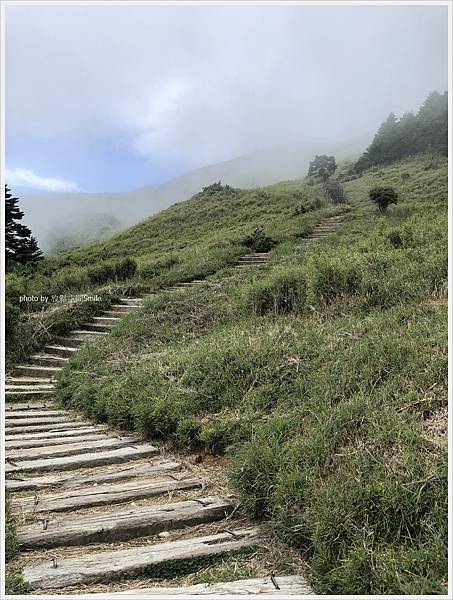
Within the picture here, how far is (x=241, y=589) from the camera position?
2.18 meters

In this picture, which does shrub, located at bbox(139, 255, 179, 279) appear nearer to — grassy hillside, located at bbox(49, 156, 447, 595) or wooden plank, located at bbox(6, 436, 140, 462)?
grassy hillside, located at bbox(49, 156, 447, 595)

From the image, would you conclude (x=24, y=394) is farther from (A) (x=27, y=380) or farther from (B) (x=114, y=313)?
(B) (x=114, y=313)

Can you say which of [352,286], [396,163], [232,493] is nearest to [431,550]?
[232,493]

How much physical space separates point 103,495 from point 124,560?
32.8 inches

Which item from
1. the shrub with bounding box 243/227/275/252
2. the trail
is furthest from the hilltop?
the shrub with bounding box 243/227/275/252

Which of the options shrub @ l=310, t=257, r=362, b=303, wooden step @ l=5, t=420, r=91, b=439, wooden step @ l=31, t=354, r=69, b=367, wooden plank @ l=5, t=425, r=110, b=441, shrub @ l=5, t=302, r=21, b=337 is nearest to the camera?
wooden plank @ l=5, t=425, r=110, b=441

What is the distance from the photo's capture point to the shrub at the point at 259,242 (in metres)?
14.2

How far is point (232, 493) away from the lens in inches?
129

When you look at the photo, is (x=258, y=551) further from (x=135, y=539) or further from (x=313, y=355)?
(x=313, y=355)

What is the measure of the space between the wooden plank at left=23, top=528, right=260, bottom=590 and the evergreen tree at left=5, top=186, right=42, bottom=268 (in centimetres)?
1541

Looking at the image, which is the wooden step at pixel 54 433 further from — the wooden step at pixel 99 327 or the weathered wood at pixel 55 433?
the wooden step at pixel 99 327

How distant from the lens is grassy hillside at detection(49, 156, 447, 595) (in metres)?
2.32

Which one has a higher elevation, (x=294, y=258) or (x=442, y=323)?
(x=294, y=258)

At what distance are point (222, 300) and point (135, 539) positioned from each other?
6.14 m
